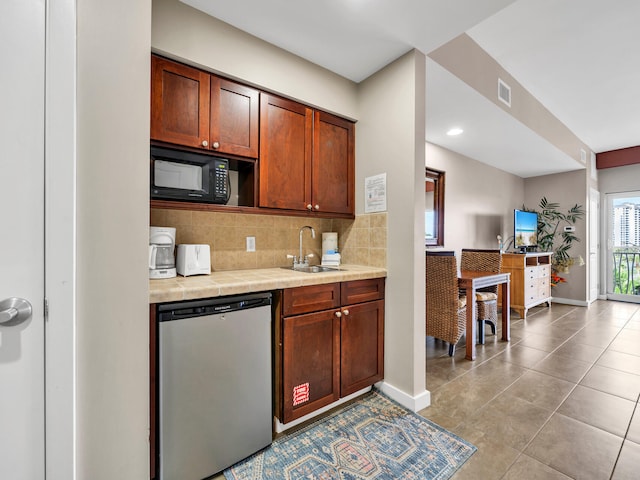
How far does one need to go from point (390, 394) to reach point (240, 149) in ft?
6.75

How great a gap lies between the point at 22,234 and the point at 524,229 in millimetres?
6182

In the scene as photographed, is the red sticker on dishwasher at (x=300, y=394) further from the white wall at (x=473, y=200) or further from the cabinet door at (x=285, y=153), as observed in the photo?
the white wall at (x=473, y=200)

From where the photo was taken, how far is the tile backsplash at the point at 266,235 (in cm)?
198

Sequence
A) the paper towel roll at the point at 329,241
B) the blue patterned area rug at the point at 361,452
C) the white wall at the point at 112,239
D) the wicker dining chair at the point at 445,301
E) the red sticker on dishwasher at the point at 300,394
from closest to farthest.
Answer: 1. the white wall at the point at 112,239
2. the blue patterned area rug at the point at 361,452
3. the red sticker on dishwasher at the point at 300,394
4. the paper towel roll at the point at 329,241
5. the wicker dining chair at the point at 445,301

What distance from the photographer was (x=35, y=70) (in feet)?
3.11

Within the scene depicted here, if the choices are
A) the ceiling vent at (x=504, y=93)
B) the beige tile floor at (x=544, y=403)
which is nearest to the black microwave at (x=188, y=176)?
the beige tile floor at (x=544, y=403)

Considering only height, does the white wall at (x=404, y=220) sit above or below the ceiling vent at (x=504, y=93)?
below

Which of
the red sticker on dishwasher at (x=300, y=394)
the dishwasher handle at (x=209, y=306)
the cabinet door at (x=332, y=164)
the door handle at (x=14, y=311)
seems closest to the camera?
the door handle at (x=14, y=311)

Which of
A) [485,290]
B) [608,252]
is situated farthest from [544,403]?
[608,252]

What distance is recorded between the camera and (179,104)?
1.65 metres

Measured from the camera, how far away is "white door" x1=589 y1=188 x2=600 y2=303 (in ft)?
17.1

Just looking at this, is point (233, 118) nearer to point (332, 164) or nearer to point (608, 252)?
point (332, 164)

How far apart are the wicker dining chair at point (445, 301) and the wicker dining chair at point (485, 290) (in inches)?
15.1

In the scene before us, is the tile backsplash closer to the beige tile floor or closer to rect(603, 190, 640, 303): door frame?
the beige tile floor
